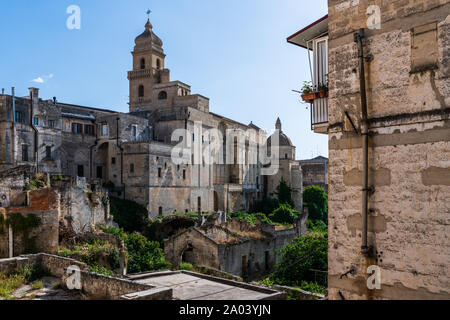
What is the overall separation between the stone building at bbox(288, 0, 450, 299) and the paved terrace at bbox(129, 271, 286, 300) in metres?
4.25

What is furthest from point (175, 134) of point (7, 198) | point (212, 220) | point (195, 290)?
point (195, 290)

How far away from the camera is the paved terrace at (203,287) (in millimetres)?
10664

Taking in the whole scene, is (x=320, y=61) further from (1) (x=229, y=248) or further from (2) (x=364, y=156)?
(1) (x=229, y=248)

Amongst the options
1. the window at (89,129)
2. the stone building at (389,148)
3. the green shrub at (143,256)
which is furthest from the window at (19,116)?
the stone building at (389,148)

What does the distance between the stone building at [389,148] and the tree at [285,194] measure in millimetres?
51945

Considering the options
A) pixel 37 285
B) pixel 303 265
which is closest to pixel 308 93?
pixel 37 285

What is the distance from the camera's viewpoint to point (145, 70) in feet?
171

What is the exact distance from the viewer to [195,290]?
37.4ft

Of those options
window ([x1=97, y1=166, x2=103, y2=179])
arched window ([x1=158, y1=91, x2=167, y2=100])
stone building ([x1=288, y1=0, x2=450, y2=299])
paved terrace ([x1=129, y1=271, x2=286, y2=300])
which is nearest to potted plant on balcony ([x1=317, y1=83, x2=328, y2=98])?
stone building ([x1=288, y1=0, x2=450, y2=299])

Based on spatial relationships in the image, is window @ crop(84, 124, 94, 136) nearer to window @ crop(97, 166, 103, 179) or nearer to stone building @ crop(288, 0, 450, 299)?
window @ crop(97, 166, 103, 179)

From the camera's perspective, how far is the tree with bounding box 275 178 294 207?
58275 millimetres
